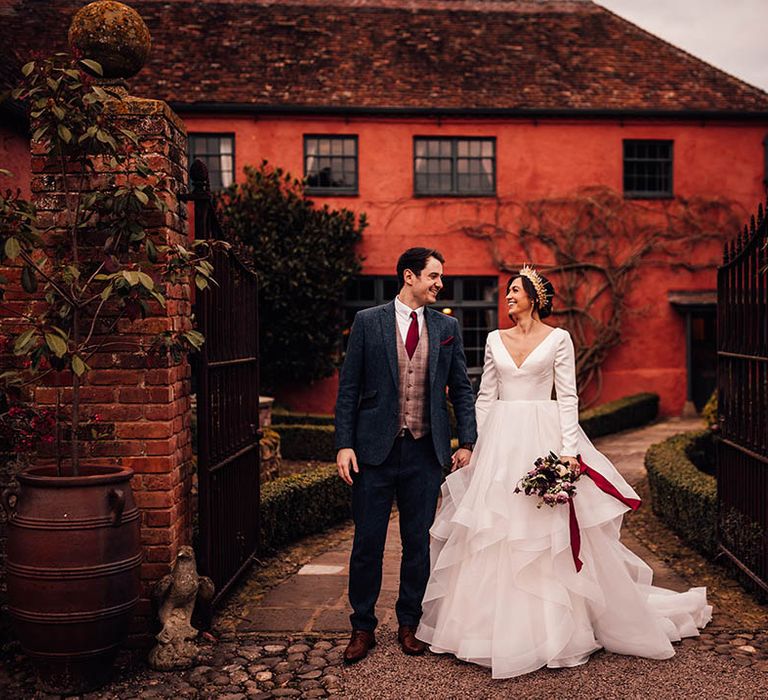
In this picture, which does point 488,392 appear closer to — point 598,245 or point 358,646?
point 358,646

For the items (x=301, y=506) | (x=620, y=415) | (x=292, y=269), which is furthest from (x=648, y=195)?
(x=301, y=506)

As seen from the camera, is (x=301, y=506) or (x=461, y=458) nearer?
(x=461, y=458)

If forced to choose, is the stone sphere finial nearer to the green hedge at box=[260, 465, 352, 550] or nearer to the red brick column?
the red brick column

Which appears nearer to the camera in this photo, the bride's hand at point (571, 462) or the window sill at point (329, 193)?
the bride's hand at point (571, 462)

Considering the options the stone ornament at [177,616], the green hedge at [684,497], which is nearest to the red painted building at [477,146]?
the green hedge at [684,497]

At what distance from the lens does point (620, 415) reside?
15367 mm

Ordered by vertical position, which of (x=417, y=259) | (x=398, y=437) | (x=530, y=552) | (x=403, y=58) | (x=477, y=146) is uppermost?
(x=403, y=58)

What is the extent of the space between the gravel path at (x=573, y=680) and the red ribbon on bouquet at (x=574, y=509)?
1.82ft

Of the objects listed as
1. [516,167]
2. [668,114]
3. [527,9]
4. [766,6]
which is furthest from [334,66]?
[766,6]

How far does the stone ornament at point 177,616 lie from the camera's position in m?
4.37

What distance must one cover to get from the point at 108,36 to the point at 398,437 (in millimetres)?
2659

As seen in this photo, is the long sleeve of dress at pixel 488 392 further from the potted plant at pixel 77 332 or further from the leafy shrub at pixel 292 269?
the leafy shrub at pixel 292 269

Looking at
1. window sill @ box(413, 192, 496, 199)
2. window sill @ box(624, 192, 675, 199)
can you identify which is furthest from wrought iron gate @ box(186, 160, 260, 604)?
window sill @ box(624, 192, 675, 199)

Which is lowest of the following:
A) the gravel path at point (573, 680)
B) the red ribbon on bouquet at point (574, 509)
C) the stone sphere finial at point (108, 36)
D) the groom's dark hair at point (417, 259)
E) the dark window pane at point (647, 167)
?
the gravel path at point (573, 680)
